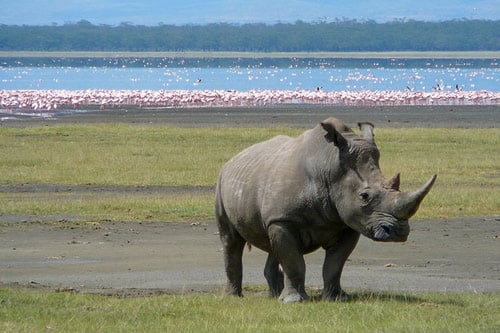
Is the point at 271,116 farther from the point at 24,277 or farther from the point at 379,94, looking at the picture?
the point at 24,277

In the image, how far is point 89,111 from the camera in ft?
199

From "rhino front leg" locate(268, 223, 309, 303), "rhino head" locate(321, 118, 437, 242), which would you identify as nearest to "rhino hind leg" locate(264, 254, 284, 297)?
"rhino front leg" locate(268, 223, 309, 303)

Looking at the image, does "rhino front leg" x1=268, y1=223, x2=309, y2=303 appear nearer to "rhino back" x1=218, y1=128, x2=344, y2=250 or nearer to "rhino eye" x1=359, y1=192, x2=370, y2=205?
"rhino back" x1=218, y1=128, x2=344, y2=250

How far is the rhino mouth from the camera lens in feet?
39.8

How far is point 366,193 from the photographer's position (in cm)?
1250

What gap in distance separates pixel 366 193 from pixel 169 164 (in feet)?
57.4

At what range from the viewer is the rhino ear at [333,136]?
12891mm

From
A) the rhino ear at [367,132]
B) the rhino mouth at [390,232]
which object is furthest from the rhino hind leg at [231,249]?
the rhino mouth at [390,232]

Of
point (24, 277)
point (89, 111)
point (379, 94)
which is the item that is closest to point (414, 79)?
point (379, 94)

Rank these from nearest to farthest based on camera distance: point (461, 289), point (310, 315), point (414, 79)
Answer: point (310, 315) < point (461, 289) < point (414, 79)

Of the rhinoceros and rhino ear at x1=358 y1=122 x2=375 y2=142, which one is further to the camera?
rhino ear at x1=358 y1=122 x2=375 y2=142

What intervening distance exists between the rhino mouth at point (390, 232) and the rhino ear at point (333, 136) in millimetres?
1000

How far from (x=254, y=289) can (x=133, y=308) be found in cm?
277

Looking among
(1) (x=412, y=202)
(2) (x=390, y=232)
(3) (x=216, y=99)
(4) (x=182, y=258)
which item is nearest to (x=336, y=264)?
(2) (x=390, y=232)
